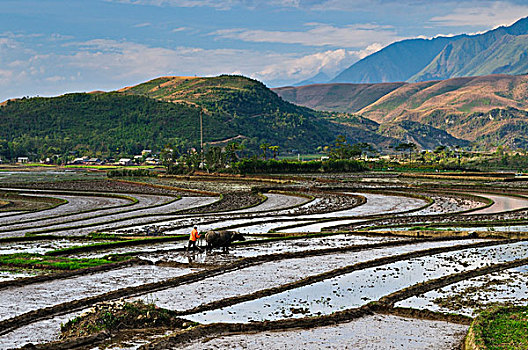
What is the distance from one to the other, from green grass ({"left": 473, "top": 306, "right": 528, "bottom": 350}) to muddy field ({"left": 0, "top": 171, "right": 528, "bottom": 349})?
54 centimetres

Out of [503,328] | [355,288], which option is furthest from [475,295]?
[503,328]

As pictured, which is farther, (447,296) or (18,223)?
(18,223)

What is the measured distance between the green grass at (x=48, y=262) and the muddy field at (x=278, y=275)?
0.08 m

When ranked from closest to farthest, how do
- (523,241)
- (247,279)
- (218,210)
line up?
(247,279), (523,241), (218,210)

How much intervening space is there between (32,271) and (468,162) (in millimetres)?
107687

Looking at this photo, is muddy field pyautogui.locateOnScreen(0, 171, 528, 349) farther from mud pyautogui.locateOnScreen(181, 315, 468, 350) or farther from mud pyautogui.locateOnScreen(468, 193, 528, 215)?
mud pyautogui.locateOnScreen(468, 193, 528, 215)

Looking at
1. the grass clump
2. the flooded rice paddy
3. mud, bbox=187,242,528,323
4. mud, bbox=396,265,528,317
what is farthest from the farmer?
the flooded rice paddy

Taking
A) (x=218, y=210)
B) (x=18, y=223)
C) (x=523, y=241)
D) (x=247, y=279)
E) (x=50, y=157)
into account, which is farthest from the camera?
(x=50, y=157)

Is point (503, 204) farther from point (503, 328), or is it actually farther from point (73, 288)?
point (73, 288)

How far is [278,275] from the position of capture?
1859 centimetres

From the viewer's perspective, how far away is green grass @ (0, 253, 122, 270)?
1953cm

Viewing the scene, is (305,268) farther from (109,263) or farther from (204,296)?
(109,263)

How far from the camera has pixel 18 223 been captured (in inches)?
1373

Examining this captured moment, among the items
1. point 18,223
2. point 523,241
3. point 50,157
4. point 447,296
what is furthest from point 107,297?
point 50,157
